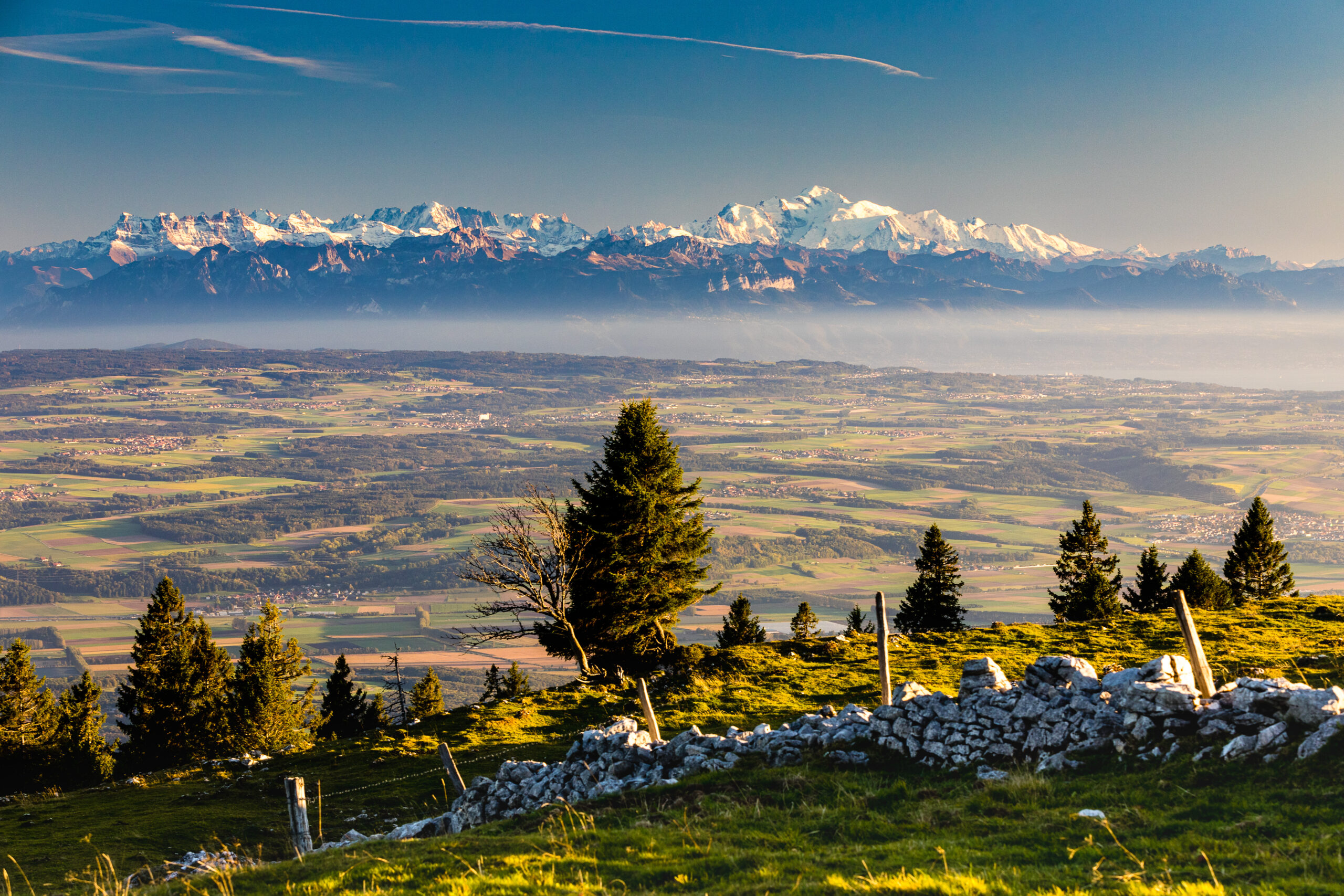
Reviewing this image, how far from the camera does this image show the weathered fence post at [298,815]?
17141 millimetres

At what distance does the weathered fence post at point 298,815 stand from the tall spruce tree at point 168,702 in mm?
42057

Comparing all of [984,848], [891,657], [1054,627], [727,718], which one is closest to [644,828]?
[984,848]

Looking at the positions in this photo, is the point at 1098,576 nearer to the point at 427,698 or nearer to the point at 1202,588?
the point at 1202,588

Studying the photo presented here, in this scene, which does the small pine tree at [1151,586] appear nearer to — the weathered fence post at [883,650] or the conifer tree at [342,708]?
the weathered fence post at [883,650]

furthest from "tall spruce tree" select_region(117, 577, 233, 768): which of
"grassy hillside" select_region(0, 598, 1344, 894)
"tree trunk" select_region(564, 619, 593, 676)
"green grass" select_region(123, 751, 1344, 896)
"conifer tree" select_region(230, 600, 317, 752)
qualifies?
"green grass" select_region(123, 751, 1344, 896)

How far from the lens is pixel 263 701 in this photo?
5350 cm

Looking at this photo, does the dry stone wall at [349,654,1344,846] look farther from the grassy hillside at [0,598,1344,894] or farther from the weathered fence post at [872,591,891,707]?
the weathered fence post at [872,591,891,707]

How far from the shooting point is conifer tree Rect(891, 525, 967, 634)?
58875 mm

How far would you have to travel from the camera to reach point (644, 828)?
14.3m

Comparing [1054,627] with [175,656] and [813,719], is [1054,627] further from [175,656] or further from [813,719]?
[175,656]

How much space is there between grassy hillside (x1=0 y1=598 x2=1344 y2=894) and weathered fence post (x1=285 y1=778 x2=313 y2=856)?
6.92ft

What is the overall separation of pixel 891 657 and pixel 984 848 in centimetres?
2475

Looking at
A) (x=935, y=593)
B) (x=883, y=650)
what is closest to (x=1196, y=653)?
(x=883, y=650)

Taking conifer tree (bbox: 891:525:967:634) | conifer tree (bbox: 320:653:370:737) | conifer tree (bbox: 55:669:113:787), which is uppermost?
conifer tree (bbox: 891:525:967:634)
